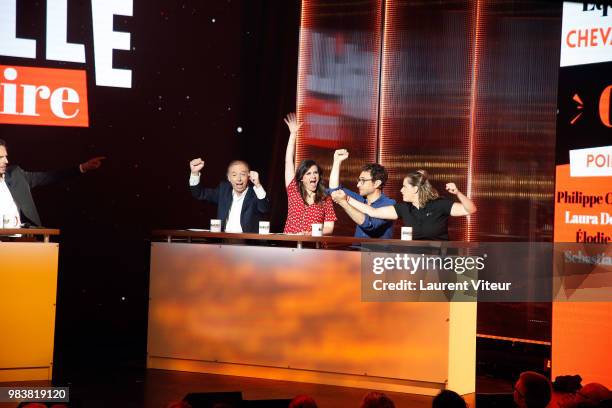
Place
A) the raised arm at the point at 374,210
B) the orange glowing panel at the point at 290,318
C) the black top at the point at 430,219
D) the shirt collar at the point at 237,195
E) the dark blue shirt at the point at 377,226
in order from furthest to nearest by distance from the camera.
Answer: the shirt collar at the point at 237,195
the dark blue shirt at the point at 377,226
the raised arm at the point at 374,210
the black top at the point at 430,219
the orange glowing panel at the point at 290,318

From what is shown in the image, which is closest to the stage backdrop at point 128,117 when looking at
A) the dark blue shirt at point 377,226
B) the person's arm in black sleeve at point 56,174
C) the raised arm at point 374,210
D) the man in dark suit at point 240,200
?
the person's arm in black sleeve at point 56,174

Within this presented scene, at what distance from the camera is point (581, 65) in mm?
5145

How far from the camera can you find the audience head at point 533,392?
97.6 inches

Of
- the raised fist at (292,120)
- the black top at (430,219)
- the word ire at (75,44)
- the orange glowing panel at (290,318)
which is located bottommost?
the orange glowing panel at (290,318)

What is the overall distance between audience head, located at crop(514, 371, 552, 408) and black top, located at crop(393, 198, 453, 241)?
9.61 ft

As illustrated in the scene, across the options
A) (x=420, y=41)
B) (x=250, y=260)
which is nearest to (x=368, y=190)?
(x=250, y=260)

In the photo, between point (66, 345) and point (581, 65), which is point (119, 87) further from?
point (581, 65)

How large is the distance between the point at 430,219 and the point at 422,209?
90 mm

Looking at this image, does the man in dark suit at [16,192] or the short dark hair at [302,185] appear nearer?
the man in dark suit at [16,192]

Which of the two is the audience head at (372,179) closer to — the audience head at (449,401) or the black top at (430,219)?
the black top at (430,219)

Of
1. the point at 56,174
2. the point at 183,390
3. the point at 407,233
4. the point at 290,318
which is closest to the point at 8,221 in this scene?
the point at 56,174

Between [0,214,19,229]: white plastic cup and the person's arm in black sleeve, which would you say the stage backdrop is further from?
[0,214,19,229]: white plastic cup

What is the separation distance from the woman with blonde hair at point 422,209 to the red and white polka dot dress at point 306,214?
17.6 inches

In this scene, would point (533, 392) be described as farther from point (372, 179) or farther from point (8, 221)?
point (8, 221)
